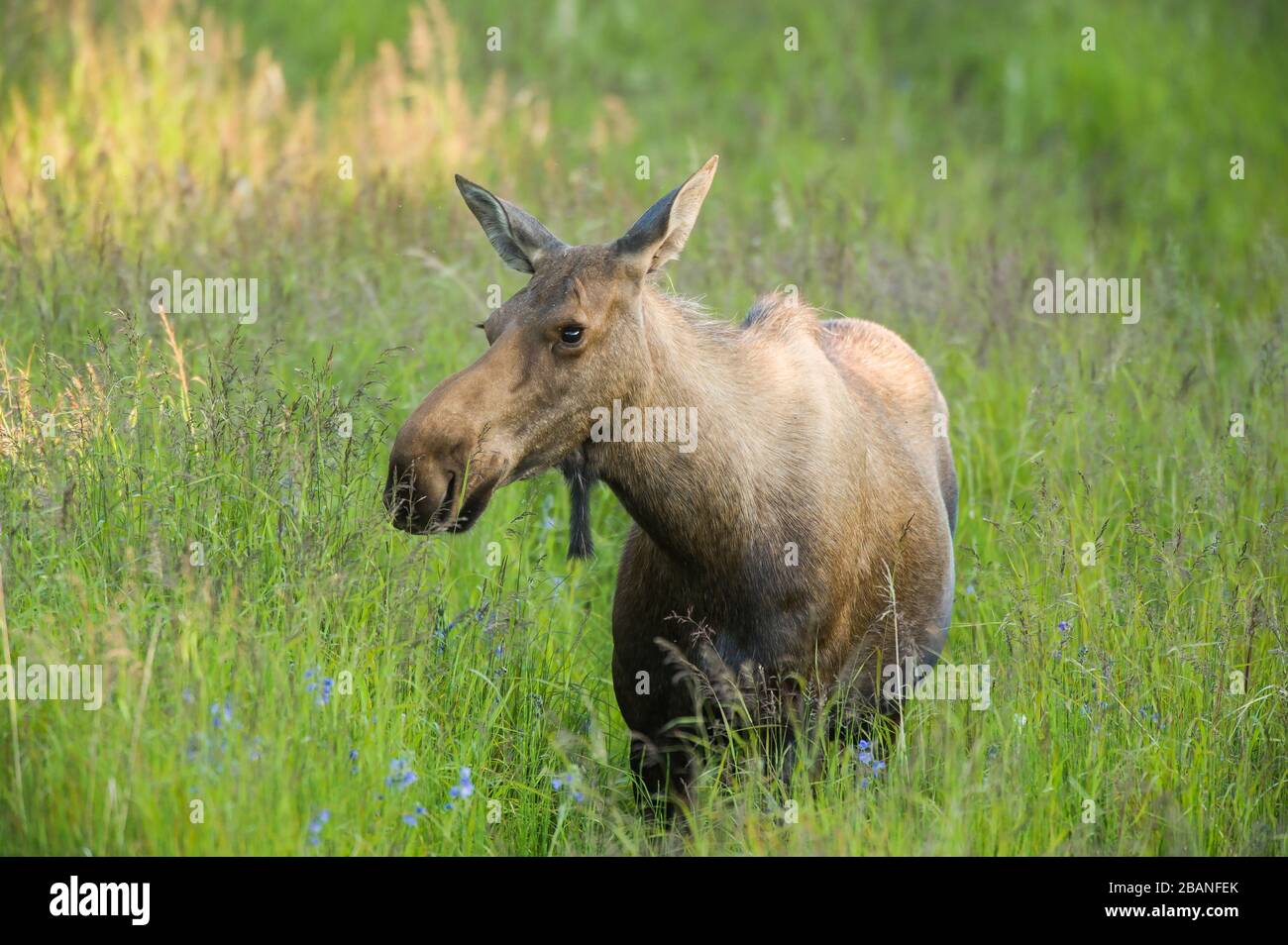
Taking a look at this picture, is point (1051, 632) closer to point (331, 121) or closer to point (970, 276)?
point (970, 276)

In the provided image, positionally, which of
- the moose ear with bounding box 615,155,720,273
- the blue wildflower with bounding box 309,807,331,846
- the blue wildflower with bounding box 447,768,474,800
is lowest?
the blue wildflower with bounding box 309,807,331,846

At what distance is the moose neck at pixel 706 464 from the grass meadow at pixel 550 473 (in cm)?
74

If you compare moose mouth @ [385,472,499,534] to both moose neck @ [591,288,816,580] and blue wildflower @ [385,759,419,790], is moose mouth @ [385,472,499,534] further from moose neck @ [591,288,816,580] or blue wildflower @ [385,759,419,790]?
blue wildflower @ [385,759,419,790]

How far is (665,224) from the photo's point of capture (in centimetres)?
524

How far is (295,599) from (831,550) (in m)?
1.86

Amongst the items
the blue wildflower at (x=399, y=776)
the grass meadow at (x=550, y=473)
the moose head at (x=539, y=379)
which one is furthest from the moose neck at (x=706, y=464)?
the blue wildflower at (x=399, y=776)

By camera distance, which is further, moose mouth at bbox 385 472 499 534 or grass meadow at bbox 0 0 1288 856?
grass meadow at bbox 0 0 1288 856

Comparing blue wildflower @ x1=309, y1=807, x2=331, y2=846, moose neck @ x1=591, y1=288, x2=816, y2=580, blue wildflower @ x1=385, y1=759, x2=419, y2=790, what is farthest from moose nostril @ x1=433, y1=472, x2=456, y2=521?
blue wildflower @ x1=309, y1=807, x2=331, y2=846

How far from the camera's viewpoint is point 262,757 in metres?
4.65

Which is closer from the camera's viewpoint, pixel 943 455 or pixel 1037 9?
pixel 943 455

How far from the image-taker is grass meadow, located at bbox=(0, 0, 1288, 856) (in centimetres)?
505

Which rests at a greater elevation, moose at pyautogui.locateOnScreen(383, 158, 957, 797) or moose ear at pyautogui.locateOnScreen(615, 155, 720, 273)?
moose ear at pyautogui.locateOnScreen(615, 155, 720, 273)

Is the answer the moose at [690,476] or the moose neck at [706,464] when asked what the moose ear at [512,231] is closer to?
the moose at [690,476]
